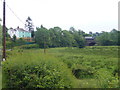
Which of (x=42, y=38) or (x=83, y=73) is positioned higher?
(x=42, y=38)

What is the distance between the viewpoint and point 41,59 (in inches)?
203

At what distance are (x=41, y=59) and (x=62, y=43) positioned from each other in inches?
1134

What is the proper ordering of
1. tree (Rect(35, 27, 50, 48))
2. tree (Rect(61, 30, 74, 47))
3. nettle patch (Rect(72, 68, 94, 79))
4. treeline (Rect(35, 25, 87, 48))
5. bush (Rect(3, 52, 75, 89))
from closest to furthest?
1. bush (Rect(3, 52, 75, 89))
2. nettle patch (Rect(72, 68, 94, 79))
3. tree (Rect(35, 27, 50, 48))
4. treeline (Rect(35, 25, 87, 48))
5. tree (Rect(61, 30, 74, 47))

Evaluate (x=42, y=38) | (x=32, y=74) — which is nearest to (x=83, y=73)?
(x=32, y=74)

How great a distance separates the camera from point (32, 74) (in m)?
4.67

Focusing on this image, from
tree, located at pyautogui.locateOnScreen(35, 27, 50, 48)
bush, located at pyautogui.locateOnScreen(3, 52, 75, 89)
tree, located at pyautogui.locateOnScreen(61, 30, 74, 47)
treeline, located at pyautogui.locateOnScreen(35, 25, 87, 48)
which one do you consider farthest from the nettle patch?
tree, located at pyautogui.locateOnScreen(61, 30, 74, 47)

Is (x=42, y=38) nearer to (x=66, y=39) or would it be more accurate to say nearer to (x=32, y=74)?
Answer: (x=66, y=39)

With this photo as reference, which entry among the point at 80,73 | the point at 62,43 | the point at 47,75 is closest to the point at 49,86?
the point at 47,75

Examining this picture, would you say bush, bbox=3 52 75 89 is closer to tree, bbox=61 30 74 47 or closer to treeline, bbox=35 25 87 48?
treeline, bbox=35 25 87 48

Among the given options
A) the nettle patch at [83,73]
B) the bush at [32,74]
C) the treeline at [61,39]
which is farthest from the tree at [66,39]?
the bush at [32,74]

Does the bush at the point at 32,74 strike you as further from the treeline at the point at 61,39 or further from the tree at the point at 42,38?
the treeline at the point at 61,39

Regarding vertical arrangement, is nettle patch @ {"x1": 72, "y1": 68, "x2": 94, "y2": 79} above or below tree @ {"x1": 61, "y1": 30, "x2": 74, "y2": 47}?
below

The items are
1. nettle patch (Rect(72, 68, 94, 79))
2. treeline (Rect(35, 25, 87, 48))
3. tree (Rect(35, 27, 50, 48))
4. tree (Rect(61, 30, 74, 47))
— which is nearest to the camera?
nettle patch (Rect(72, 68, 94, 79))

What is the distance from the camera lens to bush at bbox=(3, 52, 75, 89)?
15.1 ft
